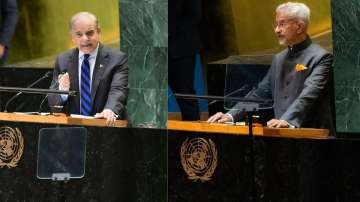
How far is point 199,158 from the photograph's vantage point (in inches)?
319

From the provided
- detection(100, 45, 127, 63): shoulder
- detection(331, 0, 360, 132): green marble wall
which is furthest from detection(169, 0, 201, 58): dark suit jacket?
detection(331, 0, 360, 132): green marble wall

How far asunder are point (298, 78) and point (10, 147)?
112 inches

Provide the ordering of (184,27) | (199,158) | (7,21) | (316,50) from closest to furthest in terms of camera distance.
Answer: (316,50), (199,158), (184,27), (7,21)

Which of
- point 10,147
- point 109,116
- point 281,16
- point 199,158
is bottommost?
point 199,158

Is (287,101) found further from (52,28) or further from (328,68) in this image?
(52,28)

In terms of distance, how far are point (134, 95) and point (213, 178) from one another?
4.32 feet

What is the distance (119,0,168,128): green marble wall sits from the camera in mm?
8664

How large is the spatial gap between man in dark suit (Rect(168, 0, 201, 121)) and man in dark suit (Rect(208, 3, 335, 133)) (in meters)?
0.80

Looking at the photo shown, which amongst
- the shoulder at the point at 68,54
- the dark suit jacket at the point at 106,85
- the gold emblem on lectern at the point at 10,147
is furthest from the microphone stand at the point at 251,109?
the gold emblem on lectern at the point at 10,147

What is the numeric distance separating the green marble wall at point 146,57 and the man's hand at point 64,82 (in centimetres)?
62

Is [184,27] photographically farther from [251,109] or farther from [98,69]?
[251,109]

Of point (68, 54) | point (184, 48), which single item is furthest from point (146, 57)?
point (68, 54)

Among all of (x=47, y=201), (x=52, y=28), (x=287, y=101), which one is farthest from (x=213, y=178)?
(x=52, y=28)

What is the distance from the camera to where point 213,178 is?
26.1 feet
